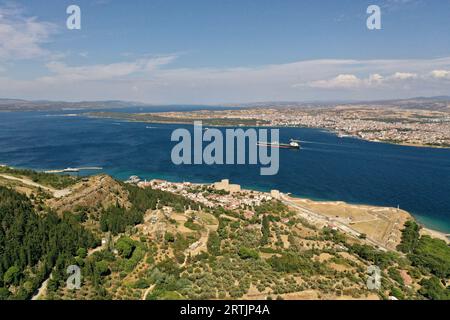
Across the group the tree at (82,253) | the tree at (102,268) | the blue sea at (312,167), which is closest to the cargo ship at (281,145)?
the blue sea at (312,167)

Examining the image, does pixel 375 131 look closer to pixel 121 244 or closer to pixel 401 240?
pixel 401 240

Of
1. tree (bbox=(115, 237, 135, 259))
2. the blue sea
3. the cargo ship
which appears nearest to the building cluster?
the blue sea

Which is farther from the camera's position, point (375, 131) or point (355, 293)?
point (375, 131)

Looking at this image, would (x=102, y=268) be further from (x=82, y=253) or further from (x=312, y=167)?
(x=312, y=167)

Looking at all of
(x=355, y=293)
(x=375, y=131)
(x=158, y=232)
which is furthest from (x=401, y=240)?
(x=375, y=131)

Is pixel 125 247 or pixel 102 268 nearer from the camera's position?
pixel 102 268

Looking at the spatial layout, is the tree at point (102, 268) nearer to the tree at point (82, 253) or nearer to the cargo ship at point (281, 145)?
the tree at point (82, 253)

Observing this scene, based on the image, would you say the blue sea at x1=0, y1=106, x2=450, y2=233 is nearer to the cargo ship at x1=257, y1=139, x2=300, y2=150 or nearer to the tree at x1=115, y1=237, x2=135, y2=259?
the cargo ship at x1=257, y1=139, x2=300, y2=150

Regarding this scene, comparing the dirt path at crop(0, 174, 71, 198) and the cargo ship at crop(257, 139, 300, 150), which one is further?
the cargo ship at crop(257, 139, 300, 150)

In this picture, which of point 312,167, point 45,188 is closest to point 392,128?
point 312,167
